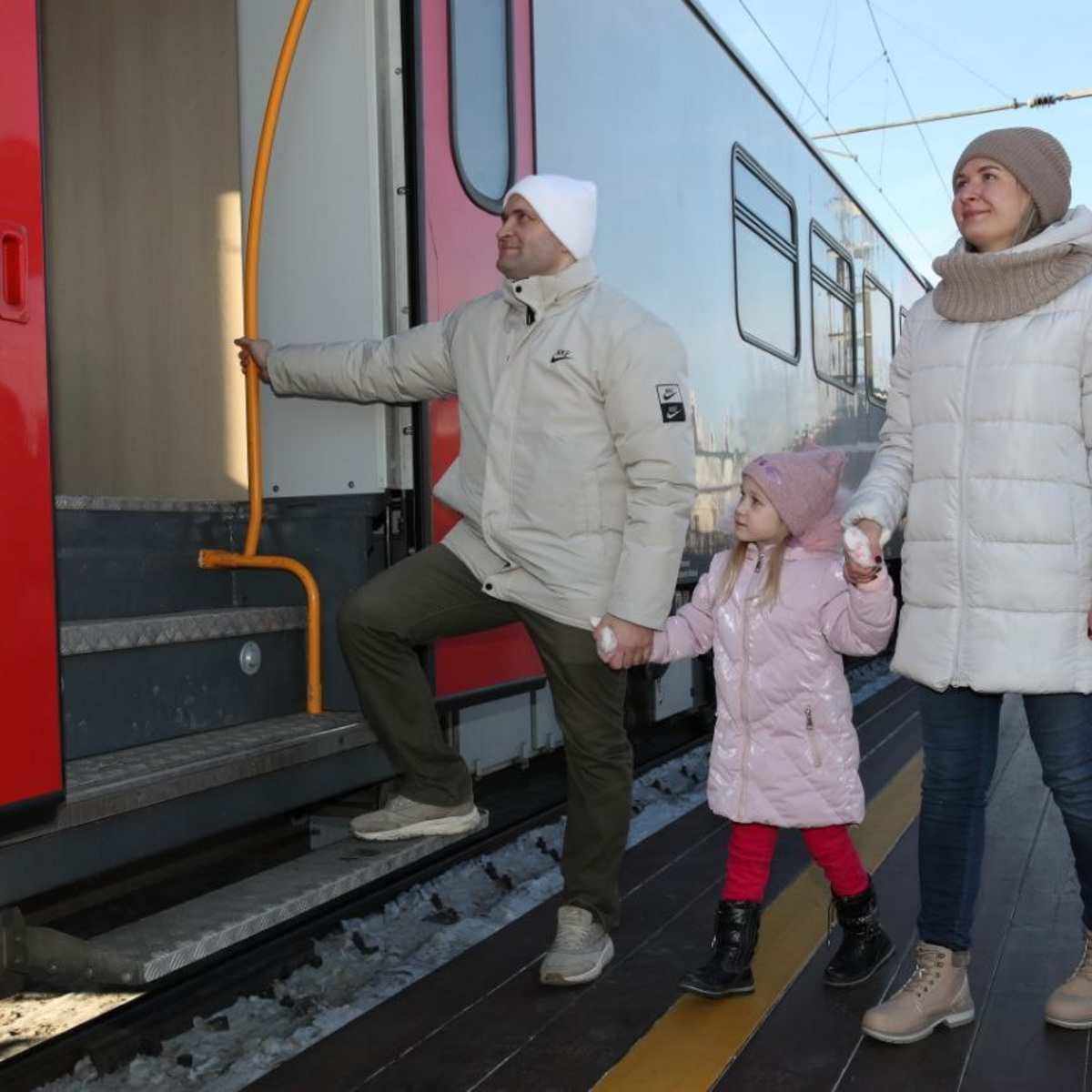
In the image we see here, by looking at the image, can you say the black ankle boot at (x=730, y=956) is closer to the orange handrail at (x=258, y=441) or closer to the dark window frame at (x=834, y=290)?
the orange handrail at (x=258, y=441)

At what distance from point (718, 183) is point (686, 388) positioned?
287 centimetres

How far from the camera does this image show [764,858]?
9.76 feet

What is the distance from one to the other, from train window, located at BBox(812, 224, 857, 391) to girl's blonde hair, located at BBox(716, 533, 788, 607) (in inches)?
174

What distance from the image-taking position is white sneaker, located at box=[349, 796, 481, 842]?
3.27 meters

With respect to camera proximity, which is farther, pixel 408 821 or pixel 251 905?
pixel 408 821

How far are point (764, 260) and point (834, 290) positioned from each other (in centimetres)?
185

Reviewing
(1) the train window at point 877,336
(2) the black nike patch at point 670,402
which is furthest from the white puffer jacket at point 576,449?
(1) the train window at point 877,336

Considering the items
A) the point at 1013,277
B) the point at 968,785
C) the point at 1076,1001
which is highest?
the point at 1013,277

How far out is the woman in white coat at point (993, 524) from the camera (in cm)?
255

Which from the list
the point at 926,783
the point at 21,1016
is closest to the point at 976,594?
the point at 926,783

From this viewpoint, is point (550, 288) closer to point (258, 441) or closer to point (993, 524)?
point (258, 441)

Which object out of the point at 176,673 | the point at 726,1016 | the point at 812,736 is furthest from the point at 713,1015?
the point at 176,673

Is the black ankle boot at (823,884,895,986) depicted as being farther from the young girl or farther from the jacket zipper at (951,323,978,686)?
the jacket zipper at (951,323,978,686)

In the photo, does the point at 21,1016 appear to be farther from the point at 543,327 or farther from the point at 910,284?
the point at 910,284
